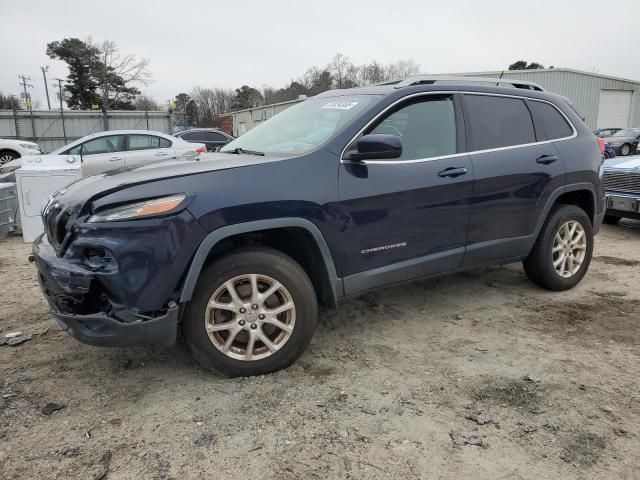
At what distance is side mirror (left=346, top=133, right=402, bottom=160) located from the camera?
3066 millimetres

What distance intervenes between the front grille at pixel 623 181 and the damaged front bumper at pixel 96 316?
22.5 feet

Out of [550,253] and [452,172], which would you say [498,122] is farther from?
[550,253]

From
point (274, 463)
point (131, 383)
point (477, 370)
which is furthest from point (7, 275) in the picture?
point (477, 370)

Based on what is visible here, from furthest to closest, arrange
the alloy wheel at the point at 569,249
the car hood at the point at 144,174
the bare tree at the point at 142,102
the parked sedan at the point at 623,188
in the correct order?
the bare tree at the point at 142,102
the parked sedan at the point at 623,188
the alloy wheel at the point at 569,249
the car hood at the point at 144,174

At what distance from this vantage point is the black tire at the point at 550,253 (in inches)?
170

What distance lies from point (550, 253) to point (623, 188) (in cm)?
378

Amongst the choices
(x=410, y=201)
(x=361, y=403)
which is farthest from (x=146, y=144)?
(x=361, y=403)

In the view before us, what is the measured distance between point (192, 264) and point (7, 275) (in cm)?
371

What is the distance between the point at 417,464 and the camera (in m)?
2.29

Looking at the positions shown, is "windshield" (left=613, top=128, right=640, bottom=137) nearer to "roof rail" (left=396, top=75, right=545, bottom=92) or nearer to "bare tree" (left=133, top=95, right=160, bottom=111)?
"roof rail" (left=396, top=75, right=545, bottom=92)

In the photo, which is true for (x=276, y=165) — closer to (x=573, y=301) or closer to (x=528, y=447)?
(x=528, y=447)

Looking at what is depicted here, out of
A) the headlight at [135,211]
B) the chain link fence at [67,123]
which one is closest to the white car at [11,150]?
the chain link fence at [67,123]

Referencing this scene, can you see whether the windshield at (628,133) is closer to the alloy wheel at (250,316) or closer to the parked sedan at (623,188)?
the parked sedan at (623,188)

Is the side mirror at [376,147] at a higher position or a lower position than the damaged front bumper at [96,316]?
higher
